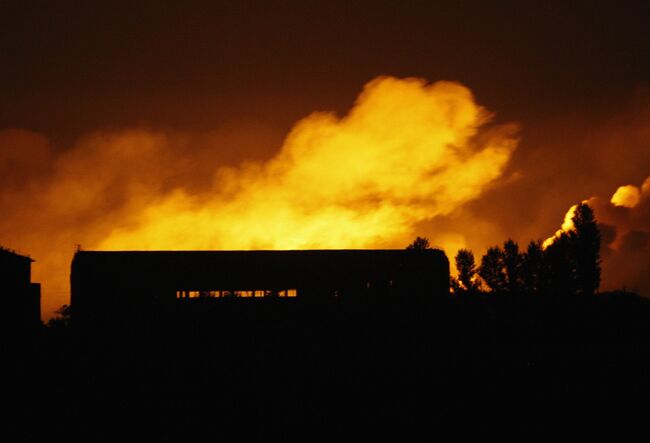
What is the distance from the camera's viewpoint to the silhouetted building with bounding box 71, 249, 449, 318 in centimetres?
3366

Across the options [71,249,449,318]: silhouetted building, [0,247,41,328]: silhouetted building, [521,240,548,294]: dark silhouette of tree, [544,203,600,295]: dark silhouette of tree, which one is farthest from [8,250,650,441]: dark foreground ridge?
[521,240,548,294]: dark silhouette of tree

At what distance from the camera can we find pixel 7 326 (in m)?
41.9

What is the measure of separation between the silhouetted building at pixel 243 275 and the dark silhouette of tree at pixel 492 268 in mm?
37101

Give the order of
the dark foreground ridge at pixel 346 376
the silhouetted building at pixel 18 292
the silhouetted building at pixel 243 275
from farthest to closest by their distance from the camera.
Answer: the silhouetted building at pixel 18 292
the silhouetted building at pixel 243 275
the dark foreground ridge at pixel 346 376

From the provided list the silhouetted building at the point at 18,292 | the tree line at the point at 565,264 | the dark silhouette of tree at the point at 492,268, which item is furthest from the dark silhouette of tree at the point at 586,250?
the silhouetted building at the point at 18,292

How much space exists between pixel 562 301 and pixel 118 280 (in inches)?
1090

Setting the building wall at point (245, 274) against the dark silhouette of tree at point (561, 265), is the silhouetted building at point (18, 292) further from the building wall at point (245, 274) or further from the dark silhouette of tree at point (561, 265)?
the dark silhouette of tree at point (561, 265)

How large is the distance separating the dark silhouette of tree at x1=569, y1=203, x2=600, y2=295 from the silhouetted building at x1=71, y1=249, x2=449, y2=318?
76.1 feet

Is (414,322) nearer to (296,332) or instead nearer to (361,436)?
(296,332)

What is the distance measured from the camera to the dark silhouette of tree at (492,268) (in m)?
70.6

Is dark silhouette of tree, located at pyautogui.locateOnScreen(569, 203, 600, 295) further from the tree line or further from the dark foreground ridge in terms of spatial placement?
the dark foreground ridge

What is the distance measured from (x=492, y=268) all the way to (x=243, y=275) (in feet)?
150

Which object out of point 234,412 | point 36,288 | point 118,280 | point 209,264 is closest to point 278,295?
point 209,264

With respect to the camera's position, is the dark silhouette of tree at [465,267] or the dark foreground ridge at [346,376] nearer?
the dark foreground ridge at [346,376]
